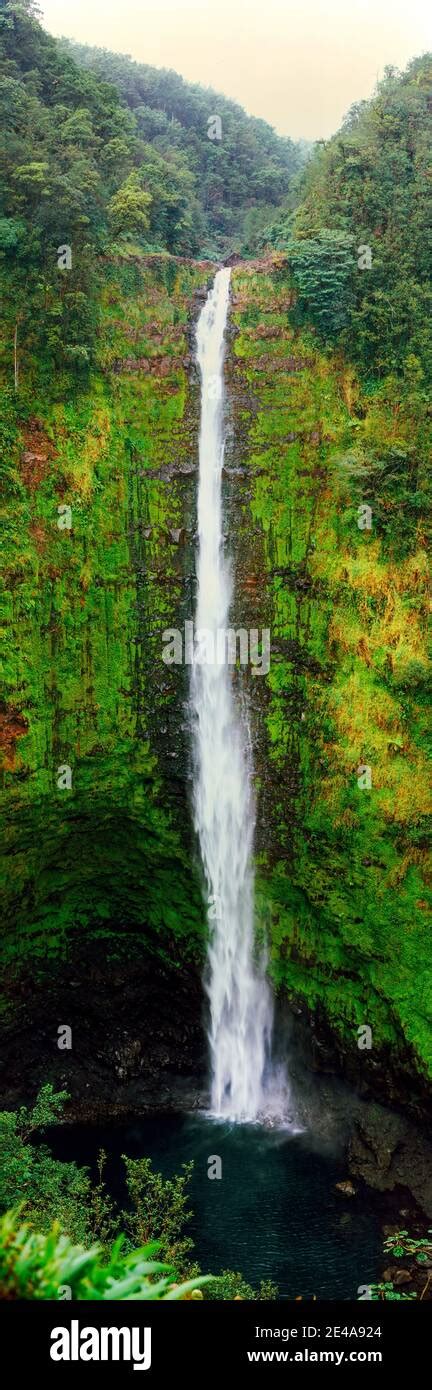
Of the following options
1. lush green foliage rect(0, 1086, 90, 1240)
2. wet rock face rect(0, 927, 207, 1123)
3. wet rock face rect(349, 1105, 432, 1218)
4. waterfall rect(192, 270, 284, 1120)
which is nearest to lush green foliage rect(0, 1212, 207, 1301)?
lush green foliage rect(0, 1086, 90, 1240)

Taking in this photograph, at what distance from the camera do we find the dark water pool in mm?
12828

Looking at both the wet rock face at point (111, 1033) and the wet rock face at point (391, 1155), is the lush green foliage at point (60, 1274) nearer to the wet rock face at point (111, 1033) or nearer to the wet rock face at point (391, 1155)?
the wet rock face at point (391, 1155)

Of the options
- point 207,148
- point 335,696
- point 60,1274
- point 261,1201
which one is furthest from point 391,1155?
point 207,148

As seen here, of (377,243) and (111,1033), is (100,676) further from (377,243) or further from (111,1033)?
(377,243)

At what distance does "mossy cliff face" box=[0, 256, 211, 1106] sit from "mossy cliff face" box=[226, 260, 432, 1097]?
1417 mm

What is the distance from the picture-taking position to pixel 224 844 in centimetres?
1680

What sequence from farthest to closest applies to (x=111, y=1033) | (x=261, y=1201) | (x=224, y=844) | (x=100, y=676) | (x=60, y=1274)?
1. (x=111, y=1033)
2. (x=224, y=844)
3. (x=100, y=676)
4. (x=261, y=1201)
5. (x=60, y=1274)

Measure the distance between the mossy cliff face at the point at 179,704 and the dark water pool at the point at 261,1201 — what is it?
1139 millimetres

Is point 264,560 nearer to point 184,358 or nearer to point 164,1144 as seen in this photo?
point 184,358

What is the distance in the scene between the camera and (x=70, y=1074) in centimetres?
1731

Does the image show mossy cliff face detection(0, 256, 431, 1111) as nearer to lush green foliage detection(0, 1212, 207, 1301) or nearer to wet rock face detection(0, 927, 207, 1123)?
wet rock face detection(0, 927, 207, 1123)

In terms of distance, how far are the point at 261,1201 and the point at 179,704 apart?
8.35m

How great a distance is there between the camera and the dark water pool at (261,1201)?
42.1 feet
